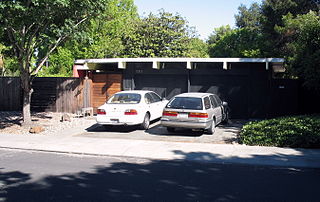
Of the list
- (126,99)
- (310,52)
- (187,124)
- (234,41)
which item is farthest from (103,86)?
(234,41)

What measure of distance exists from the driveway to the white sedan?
460 mm

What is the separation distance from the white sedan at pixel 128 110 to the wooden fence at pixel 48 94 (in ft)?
15.8

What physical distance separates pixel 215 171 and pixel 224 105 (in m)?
7.08

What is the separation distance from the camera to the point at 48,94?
1800cm

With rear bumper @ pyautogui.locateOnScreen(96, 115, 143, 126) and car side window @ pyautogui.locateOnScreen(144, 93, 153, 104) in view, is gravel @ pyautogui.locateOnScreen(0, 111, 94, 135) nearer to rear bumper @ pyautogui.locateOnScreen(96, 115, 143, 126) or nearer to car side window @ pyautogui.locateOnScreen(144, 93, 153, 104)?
rear bumper @ pyautogui.locateOnScreen(96, 115, 143, 126)

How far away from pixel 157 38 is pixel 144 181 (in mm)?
25795

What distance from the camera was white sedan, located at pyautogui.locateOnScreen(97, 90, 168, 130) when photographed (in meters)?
12.4

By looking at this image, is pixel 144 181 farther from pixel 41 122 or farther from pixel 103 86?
pixel 103 86

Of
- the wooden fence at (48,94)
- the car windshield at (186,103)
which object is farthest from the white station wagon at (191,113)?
the wooden fence at (48,94)

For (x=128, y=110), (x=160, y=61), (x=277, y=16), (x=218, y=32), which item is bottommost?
(x=128, y=110)

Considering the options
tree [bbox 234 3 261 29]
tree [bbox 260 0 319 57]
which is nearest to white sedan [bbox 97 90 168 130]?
tree [bbox 260 0 319 57]

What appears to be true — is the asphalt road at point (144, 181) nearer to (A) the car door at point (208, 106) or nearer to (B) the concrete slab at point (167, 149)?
(B) the concrete slab at point (167, 149)

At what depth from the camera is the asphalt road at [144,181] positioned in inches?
223

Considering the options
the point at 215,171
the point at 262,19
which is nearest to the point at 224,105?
the point at 215,171
